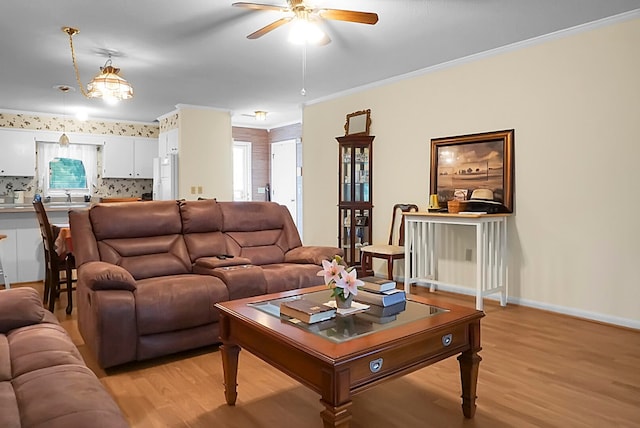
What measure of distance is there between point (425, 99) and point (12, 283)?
513cm

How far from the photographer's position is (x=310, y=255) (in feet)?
12.9

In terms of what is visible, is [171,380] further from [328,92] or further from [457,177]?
[328,92]

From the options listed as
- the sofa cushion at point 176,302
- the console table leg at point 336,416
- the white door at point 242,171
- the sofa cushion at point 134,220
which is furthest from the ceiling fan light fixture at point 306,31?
the white door at point 242,171

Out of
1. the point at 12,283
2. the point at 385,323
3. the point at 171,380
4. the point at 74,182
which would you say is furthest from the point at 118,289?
the point at 74,182

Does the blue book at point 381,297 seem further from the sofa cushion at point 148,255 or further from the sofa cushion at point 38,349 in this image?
the sofa cushion at point 148,255

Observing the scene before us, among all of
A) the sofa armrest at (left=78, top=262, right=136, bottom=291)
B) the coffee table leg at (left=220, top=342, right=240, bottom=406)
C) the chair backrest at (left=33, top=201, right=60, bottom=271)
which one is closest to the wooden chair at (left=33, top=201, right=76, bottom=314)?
the chair backrest at (left=33, top=201, right=60, bottom=271)

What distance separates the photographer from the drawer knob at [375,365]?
170cm

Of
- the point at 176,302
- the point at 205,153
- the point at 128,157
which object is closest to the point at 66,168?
the point at 128,157

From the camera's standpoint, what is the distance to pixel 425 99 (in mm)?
5070

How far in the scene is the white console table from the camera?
4012 millimetres

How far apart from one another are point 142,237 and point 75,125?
5566 mm

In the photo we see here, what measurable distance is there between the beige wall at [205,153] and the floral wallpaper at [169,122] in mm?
321

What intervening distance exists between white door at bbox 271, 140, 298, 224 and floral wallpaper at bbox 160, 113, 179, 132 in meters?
2.20

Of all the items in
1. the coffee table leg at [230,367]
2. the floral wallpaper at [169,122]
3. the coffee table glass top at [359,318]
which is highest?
the floral wallpaper at [169,122]
